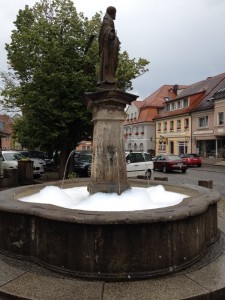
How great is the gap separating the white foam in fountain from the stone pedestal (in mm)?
230

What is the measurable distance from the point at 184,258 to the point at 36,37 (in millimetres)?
16988

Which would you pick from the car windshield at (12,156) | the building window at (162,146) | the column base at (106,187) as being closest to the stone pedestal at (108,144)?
the column base at (106,187)

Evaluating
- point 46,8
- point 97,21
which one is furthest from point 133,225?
point 46,8

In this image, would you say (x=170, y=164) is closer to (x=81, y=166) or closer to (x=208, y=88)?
(x=81, y=166)

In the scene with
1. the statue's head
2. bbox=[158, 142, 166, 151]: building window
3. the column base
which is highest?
the statue's head

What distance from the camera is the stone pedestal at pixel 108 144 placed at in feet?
23.4

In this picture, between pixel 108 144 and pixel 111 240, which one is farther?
pixel 108 144

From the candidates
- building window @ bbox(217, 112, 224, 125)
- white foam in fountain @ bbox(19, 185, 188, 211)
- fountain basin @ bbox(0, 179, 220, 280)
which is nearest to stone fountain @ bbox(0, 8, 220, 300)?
fountain basin @ bbox(0, 179, 220, 280)

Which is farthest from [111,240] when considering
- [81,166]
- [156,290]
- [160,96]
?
[160,96]

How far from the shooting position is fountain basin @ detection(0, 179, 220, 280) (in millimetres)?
4500

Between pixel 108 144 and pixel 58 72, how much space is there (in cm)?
1252

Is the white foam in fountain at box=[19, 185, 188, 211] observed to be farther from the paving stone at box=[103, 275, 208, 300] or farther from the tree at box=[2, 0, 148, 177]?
the tree at box=[2, 0, 148, 177]

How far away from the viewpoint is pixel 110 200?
6.68m

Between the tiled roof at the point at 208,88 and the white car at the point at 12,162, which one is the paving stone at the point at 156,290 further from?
the tiled roof at the point at 208,88
